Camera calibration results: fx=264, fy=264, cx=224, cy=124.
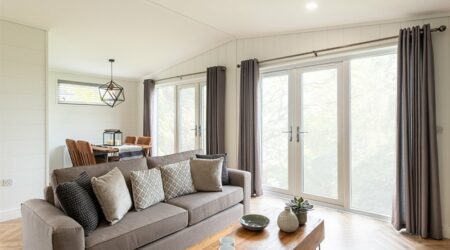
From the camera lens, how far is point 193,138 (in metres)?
5.48

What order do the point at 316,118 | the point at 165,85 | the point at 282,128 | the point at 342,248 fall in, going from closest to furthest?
the point at 342,248 → the point at 316,118 → the point at 282,128 → the point at 165,85

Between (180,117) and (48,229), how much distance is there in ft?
13.8

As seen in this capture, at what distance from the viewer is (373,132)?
336 centimetres

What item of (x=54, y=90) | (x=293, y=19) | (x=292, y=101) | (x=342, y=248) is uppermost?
(x=293, y=19)

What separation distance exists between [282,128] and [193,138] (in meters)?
2.05

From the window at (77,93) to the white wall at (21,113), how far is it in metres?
2.36

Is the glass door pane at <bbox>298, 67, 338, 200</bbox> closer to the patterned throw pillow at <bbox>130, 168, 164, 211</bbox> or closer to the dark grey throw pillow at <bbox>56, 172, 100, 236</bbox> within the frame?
the patterned throw pillow at <bbox>130, 168, 164, 211</bbox>

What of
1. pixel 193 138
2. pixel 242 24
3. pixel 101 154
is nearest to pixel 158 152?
pixel 193 138

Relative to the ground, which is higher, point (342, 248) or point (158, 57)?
point (158, 57)

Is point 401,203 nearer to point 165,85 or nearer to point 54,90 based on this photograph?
point 165,85

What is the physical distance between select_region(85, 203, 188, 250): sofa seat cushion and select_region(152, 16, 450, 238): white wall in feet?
7.99

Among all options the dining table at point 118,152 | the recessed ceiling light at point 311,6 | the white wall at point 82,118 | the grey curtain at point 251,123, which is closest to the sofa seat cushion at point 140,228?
the grey curtain at point 251,123

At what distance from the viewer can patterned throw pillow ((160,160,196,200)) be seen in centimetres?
265

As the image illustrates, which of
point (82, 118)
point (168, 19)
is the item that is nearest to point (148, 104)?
point (82, 118)
